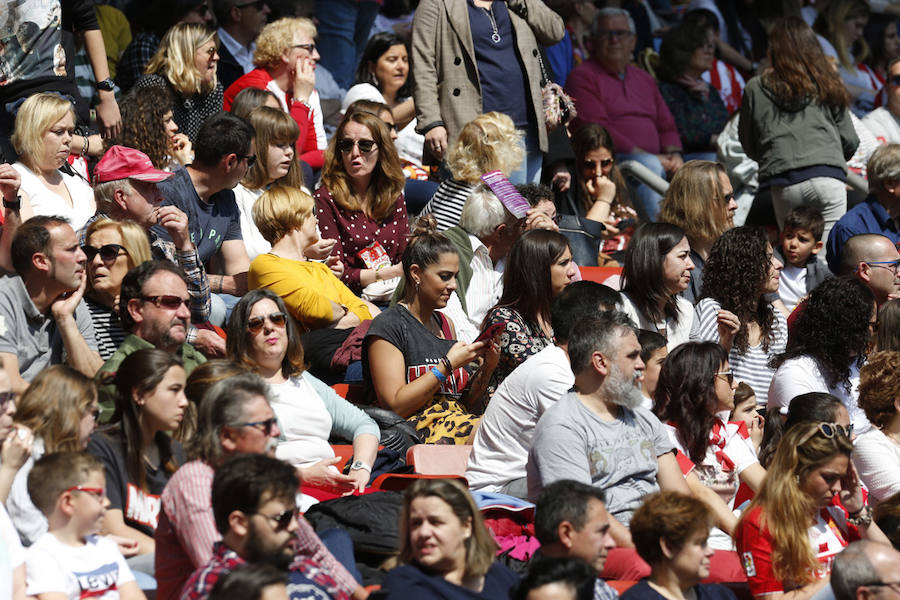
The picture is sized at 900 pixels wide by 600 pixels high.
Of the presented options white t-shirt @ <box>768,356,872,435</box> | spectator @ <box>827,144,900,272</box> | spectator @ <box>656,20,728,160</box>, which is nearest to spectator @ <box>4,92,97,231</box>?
white t-shirt @ <box>768,356,872,435</box>

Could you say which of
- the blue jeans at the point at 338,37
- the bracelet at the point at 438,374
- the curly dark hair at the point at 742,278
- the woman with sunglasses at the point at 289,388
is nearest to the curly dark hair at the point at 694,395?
the bracelet at the point at 438,374

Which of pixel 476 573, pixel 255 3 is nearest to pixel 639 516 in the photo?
pixel 476 573

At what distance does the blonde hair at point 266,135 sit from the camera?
7539mm

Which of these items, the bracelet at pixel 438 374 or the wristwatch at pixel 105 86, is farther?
the wristwatch at pixel 105 86

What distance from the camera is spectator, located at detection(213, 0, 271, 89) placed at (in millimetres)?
9273

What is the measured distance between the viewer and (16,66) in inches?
281

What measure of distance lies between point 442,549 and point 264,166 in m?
Answer: 3.79

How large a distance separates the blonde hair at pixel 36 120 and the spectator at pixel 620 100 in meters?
4.21

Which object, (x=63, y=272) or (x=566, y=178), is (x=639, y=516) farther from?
(x=566, y=178)

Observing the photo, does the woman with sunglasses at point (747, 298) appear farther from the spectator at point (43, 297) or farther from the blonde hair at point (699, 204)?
the spectator at point (43, 297)

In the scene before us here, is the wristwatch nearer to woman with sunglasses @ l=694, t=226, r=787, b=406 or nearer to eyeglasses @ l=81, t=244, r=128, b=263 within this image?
eyeglasses @ l=81, t=244, r=128, b=263

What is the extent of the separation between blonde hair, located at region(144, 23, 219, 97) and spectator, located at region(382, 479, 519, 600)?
431 cm

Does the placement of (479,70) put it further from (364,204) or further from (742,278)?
(742,278)

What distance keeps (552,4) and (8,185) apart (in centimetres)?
517
